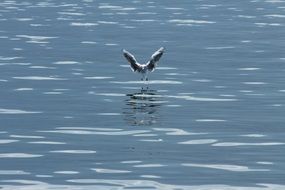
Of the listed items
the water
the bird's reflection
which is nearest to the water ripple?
the water

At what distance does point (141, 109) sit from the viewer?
3953cm

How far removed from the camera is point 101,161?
29.8 metres

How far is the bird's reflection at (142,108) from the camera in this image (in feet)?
121

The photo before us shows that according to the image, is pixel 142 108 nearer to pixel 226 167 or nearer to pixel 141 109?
pixel 141 109

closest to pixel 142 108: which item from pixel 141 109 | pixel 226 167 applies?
pixel 141 109

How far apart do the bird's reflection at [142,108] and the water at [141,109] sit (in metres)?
0.04

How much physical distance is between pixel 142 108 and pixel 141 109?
0.73 feet

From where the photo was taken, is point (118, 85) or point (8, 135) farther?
point (118, 85)

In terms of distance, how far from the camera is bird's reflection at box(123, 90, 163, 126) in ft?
121

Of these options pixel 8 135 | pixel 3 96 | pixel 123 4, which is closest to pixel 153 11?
pixel 123 4

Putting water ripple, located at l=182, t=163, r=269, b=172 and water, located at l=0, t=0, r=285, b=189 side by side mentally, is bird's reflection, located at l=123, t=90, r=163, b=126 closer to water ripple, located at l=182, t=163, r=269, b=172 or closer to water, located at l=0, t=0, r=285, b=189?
water, located at l=0, t=0, r=285, b=189

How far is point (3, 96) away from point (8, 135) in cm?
855

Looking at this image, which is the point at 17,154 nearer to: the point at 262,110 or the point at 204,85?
the point at 262,110

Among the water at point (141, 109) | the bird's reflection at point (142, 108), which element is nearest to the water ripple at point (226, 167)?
the water at point (141, 109)
